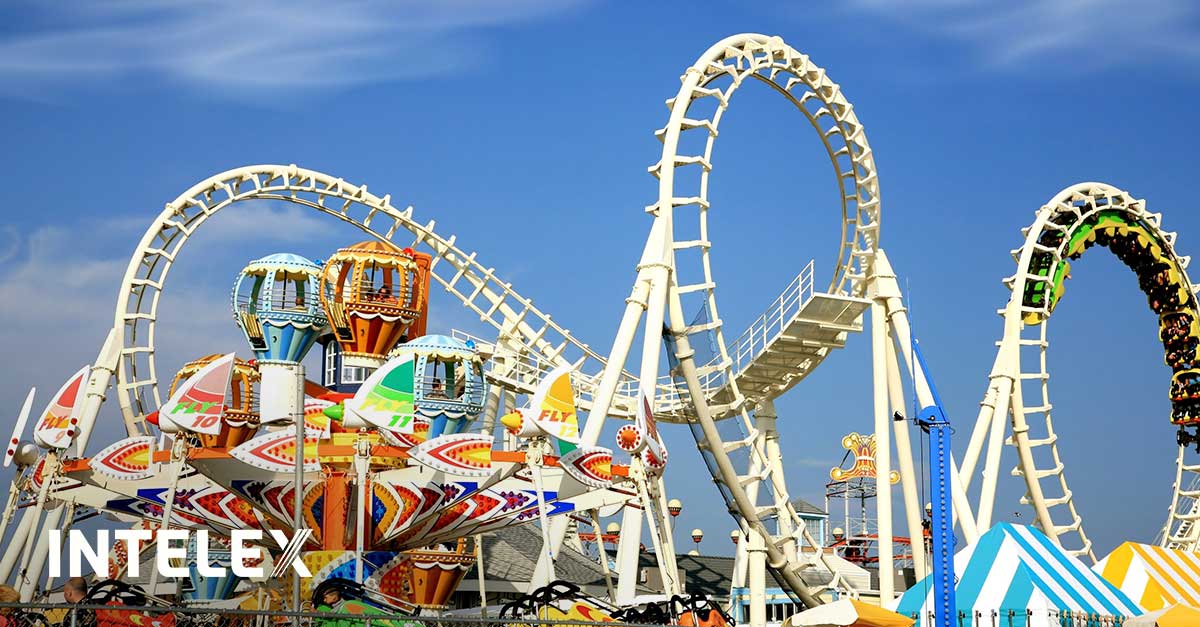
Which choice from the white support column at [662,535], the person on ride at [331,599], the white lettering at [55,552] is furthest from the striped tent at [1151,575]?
the white lettering at [55,552]

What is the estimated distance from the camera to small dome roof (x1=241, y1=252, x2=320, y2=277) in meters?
23.8

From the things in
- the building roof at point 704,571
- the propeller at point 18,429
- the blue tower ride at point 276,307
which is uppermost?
the blue tower ride at point 276,307

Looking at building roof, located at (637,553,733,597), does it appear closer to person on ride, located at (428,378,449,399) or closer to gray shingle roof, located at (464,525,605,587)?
gray shingle roof, located at (464,525,605,587)

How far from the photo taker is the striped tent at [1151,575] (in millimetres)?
19672

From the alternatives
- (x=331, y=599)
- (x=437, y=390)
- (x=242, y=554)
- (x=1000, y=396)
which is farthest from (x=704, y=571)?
(x=331, y=599)

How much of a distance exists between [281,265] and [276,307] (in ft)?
2.41

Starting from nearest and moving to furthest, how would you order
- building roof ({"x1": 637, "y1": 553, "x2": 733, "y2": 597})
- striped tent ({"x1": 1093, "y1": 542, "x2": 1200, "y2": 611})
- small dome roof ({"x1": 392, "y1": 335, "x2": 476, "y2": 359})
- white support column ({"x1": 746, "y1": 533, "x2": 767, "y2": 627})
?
white support column ({"x1": 746, "y1": 533, "x2": 767, "y2": 627}) → striped tent ({"x1": 1093, "y1": 542, "x2": 1200, "y2": 611}) → small dome roof ({"x1": 392, "y1": 335, "x2": 476, "y2": 359}) → building roof ({"x1": 637, "y1": 553, "x2": 733, "y2": 597})

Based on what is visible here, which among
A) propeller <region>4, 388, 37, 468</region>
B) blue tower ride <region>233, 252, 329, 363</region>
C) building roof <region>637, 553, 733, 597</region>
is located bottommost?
building roof <region>637, 553, 733, 597</region>

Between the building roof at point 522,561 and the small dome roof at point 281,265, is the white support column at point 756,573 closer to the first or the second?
the small dome roof at point 281,265

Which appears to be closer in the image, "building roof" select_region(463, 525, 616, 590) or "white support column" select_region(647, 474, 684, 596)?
"white support column" select_region(647, 474, 684, 596)

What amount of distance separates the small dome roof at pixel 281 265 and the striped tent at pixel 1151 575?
1391cm

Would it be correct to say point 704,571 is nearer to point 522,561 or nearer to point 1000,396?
point 522,561

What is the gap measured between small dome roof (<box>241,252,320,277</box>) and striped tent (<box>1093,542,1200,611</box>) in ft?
45.7

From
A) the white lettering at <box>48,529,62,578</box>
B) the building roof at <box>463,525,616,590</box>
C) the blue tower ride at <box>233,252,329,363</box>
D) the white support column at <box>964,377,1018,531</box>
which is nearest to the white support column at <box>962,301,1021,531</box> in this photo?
the white support column at <box>964,377,1018,531</box>
